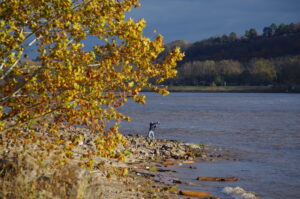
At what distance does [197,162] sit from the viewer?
22703 millimetres

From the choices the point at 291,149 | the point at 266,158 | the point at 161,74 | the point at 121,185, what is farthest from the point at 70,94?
the point at 291,149

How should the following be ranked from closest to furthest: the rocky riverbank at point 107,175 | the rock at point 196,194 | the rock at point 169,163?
the rocky riverbank at point 107,175 → the rock at point 196,194 → the rock at point 169,163

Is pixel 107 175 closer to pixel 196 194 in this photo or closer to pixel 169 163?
pixel 196 194

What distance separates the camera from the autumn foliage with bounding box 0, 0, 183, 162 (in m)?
10.3

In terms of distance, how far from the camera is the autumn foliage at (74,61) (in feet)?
33.8

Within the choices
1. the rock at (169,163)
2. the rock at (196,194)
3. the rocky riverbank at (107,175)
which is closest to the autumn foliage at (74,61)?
the rocky riverbank at (107,175)

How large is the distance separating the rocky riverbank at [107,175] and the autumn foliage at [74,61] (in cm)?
122

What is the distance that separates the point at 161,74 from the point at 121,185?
208 inches

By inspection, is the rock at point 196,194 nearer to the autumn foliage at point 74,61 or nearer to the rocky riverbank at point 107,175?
the rocky riverbank at point 107,175

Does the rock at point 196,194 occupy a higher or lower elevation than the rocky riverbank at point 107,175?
lower

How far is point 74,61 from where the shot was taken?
10.5 metres

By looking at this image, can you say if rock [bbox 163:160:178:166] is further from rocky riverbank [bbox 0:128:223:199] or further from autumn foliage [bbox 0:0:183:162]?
autumn foliage [bbox 0:0:183:162]

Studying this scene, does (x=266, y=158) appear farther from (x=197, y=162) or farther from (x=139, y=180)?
(x=139, y=180)

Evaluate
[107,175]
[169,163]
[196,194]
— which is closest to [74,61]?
[107,175]
